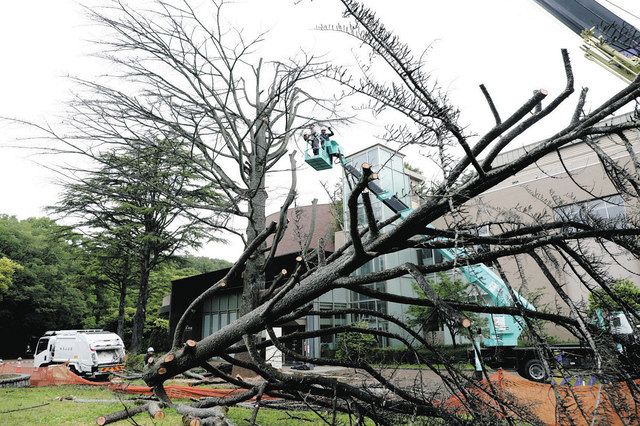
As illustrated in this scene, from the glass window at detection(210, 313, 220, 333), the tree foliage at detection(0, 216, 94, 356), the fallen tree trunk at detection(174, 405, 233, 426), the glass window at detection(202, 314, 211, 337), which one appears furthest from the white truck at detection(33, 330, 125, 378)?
the fallen tree trunk at detection(174, 405, 233, 426)

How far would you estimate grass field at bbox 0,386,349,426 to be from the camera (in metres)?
6.12

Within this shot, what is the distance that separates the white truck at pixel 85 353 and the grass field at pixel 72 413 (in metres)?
5.24

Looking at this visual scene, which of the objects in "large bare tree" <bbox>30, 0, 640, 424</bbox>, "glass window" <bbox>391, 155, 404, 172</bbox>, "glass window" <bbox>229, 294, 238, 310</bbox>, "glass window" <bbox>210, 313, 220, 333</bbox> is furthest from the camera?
"glass window" <bbox>210, 313, 220, 333</bbox>

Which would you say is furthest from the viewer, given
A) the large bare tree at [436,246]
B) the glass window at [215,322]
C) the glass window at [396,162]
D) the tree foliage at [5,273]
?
the tree foliage at [5,273]

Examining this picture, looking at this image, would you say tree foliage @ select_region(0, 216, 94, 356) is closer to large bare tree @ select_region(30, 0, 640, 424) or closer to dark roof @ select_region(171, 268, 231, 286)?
dark roof @ select_region(171, 268, 231, 286)

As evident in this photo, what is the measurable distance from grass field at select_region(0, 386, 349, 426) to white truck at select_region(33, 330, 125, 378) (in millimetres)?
5243

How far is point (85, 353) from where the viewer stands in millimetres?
16469

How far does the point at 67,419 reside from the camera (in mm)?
7043

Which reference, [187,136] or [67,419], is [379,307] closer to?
[187,136]

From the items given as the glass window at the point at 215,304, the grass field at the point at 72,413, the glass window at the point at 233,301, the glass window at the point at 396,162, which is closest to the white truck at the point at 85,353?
the grass field at the point at 72,413

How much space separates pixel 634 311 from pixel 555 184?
1617cm

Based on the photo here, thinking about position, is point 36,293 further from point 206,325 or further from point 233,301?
point 233,301

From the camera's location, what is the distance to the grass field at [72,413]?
6.12 metres

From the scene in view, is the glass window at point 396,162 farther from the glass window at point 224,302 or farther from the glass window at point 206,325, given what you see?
the glass window at point 206,325
